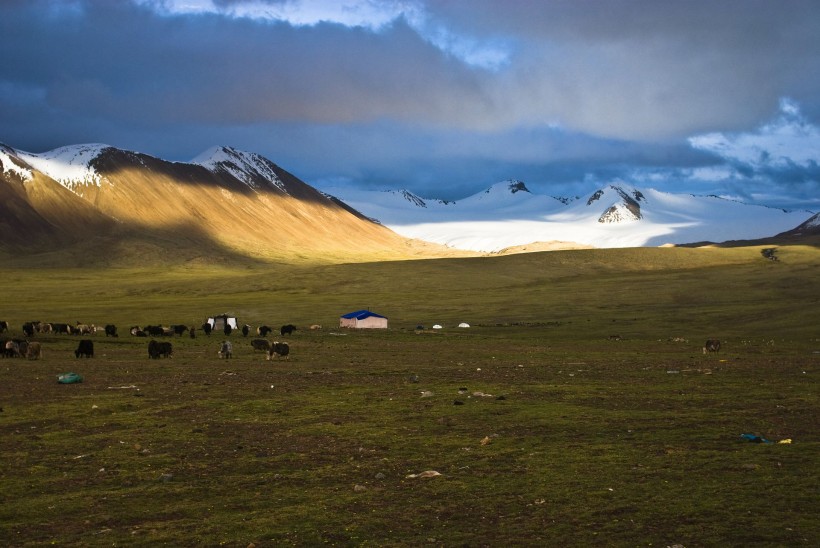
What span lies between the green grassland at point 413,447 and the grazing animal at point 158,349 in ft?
6.76

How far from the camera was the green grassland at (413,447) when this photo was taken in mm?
13016

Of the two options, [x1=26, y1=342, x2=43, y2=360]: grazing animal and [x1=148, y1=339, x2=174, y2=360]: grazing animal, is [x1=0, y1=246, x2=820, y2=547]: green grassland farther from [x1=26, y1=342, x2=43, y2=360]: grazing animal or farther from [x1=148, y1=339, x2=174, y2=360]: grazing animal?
[x1=148, y1=339, x2=174, y2=360]: grazing animal

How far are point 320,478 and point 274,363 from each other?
87.1ft

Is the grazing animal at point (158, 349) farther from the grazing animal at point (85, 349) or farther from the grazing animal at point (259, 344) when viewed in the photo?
the grazing animal at point (259, 344)

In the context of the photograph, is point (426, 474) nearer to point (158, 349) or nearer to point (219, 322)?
point (158, 349)

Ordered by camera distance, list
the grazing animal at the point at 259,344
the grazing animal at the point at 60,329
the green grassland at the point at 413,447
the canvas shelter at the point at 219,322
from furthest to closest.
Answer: the canvas shelter at the point at 219,322
the grazing animal at the point at 60,329
the grazing animal at the point at 259,344
the green grassland at the point at 413,447

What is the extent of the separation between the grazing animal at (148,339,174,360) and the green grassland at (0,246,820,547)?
206 centimetres

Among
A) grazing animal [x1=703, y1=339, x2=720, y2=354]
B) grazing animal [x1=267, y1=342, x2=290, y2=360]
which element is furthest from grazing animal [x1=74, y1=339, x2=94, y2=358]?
grazing animal [x1=703, y1=339, x2=720, y2=354]

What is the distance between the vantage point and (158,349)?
4419 cm

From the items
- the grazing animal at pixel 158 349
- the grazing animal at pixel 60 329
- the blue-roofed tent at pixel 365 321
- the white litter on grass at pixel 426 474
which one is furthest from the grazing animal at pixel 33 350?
the blue-roofed tent at pixel 365 321

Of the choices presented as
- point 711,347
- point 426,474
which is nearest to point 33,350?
point 426,474

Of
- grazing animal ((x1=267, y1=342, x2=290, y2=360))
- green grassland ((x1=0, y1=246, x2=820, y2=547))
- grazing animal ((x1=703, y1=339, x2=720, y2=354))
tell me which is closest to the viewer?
green grassland ((x1=0, y1=246, x2=820, y2=547))

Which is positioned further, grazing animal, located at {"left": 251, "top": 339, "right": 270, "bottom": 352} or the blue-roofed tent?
the blue-roofed tent

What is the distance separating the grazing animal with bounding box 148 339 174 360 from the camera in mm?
43781
